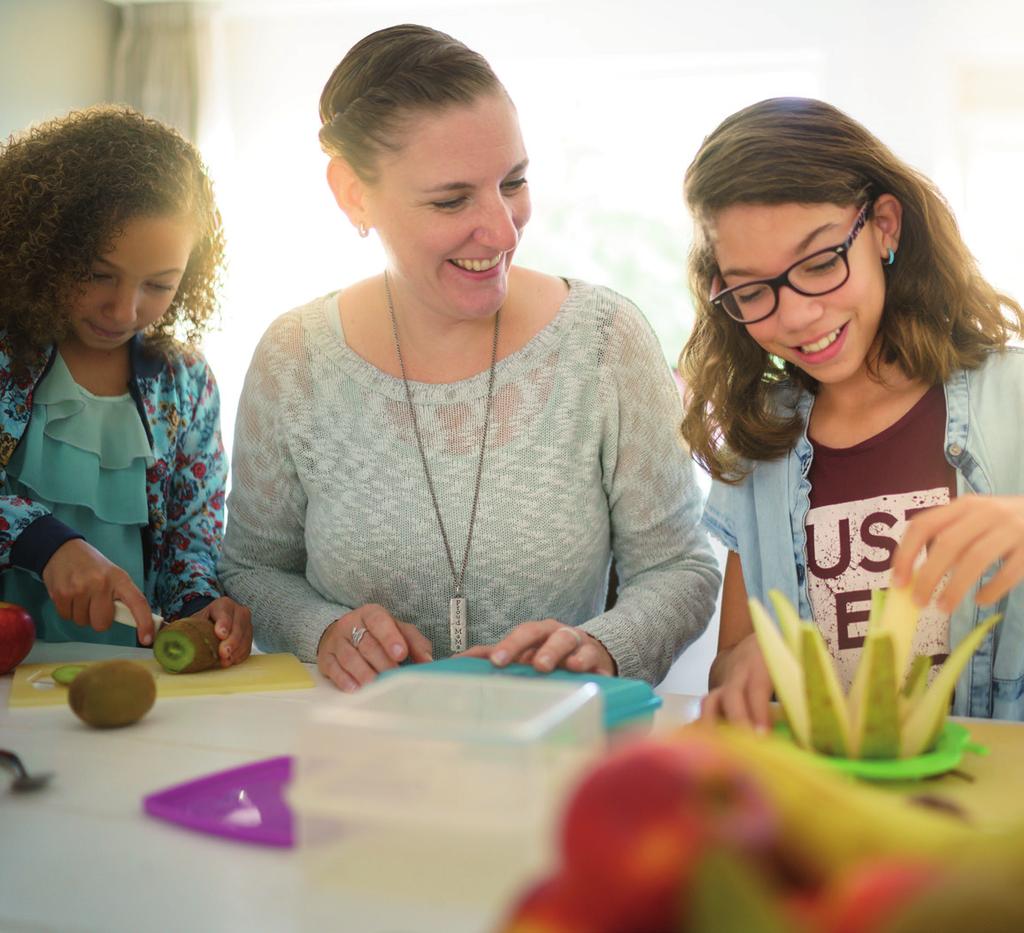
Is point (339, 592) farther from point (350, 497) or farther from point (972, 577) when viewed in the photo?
point (972, 577)

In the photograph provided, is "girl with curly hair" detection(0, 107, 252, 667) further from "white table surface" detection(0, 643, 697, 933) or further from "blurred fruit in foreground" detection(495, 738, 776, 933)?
"blurred fruit in foreground" detection(495, 738, 776, 933)

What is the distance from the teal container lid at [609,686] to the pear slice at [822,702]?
0.19m

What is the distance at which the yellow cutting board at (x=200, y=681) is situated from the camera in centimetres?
132

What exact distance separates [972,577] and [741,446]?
2.13 feet

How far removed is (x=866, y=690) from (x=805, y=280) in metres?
0.62

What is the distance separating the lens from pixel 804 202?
1.42 meters

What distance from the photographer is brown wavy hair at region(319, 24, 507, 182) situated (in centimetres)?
161

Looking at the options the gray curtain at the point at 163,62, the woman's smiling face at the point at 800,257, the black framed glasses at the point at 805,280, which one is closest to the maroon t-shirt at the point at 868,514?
the woman's smiling face at the point at 800,257

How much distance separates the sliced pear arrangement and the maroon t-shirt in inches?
19.0

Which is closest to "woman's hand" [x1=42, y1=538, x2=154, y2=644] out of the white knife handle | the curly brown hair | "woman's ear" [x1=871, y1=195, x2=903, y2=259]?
the white knife handle

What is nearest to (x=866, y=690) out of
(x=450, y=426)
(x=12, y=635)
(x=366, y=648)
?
(x=366, y=648)

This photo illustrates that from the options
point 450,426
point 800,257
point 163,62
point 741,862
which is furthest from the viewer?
point 163,62

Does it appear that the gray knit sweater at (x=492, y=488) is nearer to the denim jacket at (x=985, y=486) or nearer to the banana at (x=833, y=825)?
the denim jacket at (x=985, y=486)

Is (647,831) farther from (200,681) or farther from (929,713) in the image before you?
(200,681)
